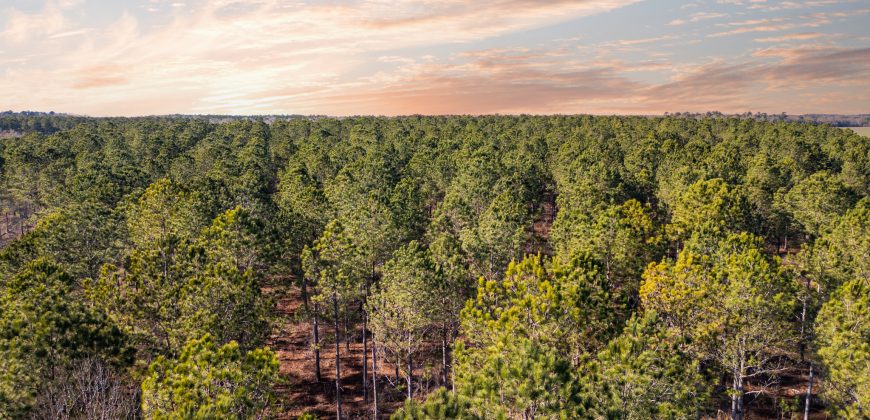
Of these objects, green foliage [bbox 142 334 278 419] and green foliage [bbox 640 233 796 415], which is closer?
green foliage [bbox 142 334 278 419]

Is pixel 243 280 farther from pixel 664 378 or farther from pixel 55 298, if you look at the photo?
pixel 664 378

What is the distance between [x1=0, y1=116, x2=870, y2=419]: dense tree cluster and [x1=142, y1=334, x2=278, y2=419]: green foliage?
99 mm

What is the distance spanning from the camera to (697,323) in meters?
35.8

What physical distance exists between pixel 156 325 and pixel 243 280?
24.4 ft

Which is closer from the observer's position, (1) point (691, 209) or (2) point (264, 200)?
(1) point (691, 209)

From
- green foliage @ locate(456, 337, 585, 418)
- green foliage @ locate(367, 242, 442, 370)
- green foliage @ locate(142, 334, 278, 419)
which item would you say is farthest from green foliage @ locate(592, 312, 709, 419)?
green foliage @ locate(142, 334, 278, 419)

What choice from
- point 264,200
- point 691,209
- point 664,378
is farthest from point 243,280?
point 691,209

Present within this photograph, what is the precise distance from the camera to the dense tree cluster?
2341 cm

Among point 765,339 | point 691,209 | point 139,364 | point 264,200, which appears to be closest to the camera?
point 139,364

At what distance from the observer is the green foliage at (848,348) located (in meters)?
28.2

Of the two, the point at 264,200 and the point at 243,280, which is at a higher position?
the point at 264,200

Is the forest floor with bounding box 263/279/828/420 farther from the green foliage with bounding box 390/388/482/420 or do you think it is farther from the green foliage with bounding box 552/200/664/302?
the green foliage with bounding box 390/388/482/420

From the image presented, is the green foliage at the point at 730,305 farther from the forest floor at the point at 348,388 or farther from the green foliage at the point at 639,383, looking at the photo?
the green foliage at the point at 639,383

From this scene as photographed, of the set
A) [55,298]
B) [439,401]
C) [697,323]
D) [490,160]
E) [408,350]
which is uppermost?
[490,160]
